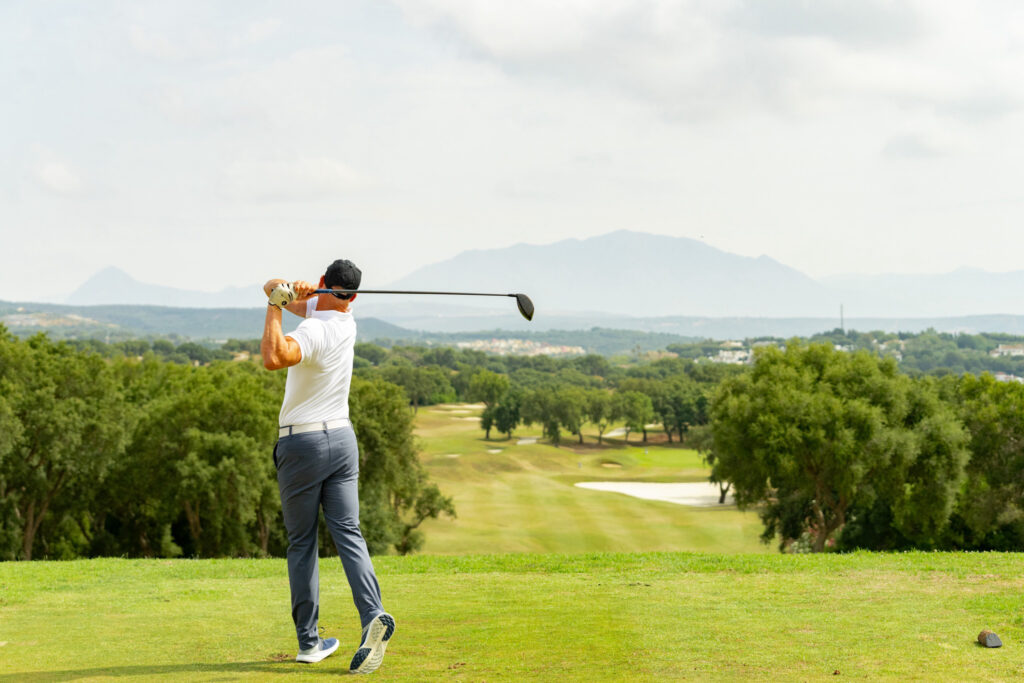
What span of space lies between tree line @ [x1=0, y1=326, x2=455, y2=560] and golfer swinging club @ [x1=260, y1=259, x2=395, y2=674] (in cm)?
2794

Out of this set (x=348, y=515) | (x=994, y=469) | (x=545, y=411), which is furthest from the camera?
(x=545, y=411)

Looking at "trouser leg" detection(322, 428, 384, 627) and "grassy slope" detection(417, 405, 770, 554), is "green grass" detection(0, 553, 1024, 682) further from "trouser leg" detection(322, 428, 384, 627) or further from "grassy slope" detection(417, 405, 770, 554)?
"grassy slope" detection(417, 405, 770, 554)

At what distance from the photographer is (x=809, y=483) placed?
3197 centimetres

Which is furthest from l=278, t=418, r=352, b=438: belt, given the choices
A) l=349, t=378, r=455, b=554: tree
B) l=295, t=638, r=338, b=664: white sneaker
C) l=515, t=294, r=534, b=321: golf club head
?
l=349, t=378, r=455, b=554: tree

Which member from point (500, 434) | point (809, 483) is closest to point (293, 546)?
point (809, 483)

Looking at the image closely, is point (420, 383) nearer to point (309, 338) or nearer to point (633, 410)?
point (633, 410)

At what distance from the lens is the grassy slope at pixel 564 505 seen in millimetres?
52938

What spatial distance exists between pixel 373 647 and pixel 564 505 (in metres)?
64.3

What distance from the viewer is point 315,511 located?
5.91 meters

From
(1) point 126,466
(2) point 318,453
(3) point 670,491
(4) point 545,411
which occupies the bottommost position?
(3) point 670,491

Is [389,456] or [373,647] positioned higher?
[373,647]

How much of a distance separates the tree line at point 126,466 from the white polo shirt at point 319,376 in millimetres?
28316

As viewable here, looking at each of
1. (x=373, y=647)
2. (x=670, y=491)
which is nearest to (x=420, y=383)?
(x=670, y=491)

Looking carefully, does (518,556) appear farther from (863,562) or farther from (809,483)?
(809,483)
